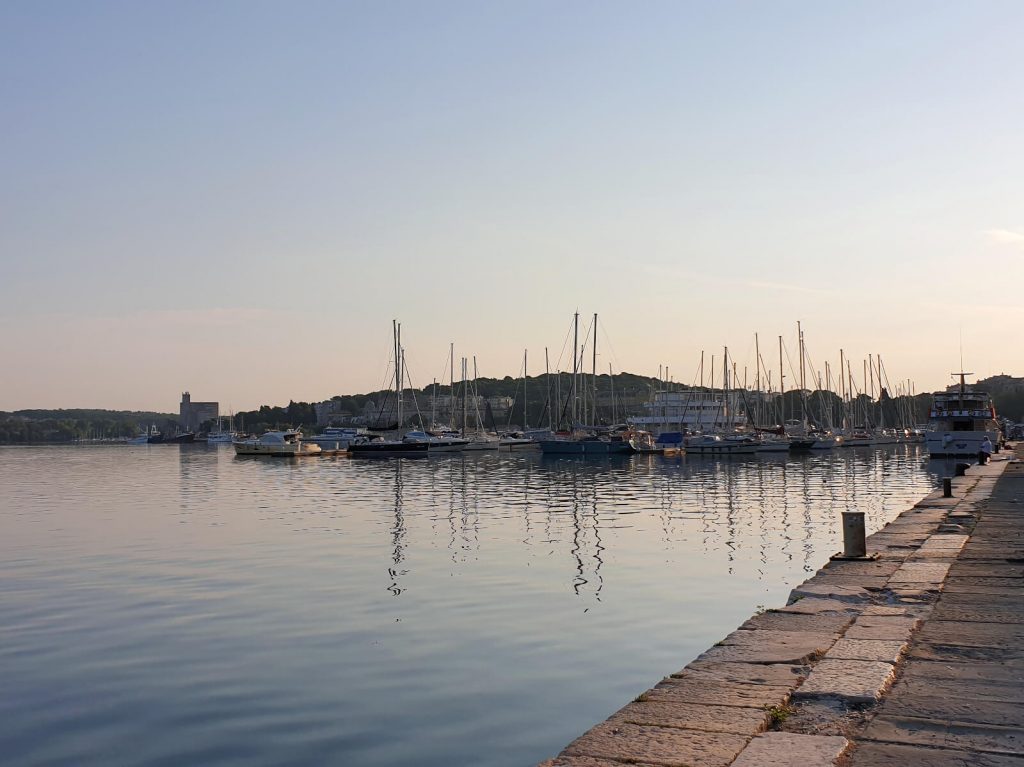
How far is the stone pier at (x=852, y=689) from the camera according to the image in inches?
268

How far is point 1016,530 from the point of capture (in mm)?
20797

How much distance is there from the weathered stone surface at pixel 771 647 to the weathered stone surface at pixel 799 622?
26cm

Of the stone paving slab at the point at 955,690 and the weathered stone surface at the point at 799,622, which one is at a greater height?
the stone paving slab at the point at 955,690

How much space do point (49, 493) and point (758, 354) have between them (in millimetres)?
75484

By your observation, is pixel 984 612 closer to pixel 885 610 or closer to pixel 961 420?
pixel 885 610

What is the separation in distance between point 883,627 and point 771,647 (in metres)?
1.47

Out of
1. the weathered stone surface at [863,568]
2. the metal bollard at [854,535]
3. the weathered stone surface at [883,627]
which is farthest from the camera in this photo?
the metal bollard at [854,535]

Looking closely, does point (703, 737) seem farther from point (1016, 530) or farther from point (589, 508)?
point (589, 508)

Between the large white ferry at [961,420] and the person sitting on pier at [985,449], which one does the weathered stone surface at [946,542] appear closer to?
the person sitting on pier at [985,449]

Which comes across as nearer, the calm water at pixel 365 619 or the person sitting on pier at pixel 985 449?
→ the calm water at pixel 365 619

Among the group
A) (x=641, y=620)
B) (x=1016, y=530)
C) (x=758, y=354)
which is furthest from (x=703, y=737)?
(x=758, y=354)

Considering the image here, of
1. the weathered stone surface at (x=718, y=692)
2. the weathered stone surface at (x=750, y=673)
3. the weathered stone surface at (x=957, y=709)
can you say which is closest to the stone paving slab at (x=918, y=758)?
the weathered stone surface at (x=957, y=709)

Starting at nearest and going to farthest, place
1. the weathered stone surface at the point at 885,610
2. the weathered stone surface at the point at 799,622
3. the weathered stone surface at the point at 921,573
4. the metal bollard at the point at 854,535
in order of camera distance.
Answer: the weathered stone surface at the point at 799,622 < the weathered stone surface at the point at 885,610 < the weathered stone surface at the point at 921,573 < the metal bollard at the point at 854,535

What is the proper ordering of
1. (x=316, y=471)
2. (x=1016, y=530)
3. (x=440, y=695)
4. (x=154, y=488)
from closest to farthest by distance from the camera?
(x=440, y=695) < (x=1016, y=530) < (x=154, y=488) < (x=316, y=471)
